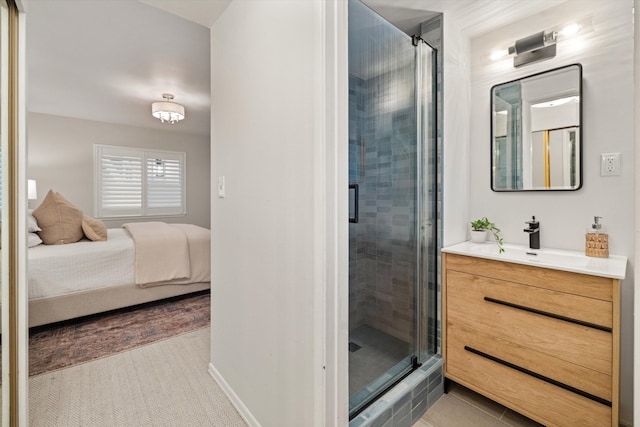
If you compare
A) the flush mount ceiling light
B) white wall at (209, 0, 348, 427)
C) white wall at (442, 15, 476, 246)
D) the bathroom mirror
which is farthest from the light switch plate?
the flush mount ceiling light

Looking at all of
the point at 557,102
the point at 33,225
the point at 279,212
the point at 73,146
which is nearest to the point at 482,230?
the point at 557,102

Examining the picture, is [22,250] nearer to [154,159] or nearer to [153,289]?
[153,289]

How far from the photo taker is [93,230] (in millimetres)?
2926

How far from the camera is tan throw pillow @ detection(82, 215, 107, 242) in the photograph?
289cm

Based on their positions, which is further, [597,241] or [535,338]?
[597,241]

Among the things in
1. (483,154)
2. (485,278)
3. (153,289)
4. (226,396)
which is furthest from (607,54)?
(153,289)

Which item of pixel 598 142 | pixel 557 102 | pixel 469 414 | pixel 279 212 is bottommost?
pixel 469 414

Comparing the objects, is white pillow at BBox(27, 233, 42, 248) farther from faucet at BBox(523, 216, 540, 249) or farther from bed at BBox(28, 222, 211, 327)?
faucet at BBox(523, 216, 540, 249)

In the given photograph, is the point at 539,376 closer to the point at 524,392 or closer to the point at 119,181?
the point at 524,392

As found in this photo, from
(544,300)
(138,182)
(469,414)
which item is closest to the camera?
(544,300)

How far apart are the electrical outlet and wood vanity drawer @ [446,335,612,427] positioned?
108 cm

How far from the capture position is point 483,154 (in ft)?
6.50

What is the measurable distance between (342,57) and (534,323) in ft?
4.81

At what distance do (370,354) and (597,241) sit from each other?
129 centimetres
